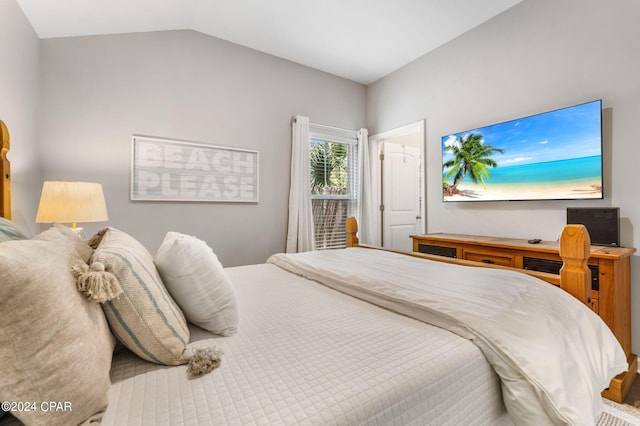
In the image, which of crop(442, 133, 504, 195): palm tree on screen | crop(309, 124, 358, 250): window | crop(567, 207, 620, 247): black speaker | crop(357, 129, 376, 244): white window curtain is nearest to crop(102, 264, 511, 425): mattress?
crop(567, 207, 620, 247): black speaker

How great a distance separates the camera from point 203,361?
75cm

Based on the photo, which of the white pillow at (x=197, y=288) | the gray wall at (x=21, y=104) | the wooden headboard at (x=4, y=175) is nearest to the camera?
the white pillow at (x=197, y=288)

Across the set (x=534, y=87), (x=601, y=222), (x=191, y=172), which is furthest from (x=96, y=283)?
(x=534, y=87)

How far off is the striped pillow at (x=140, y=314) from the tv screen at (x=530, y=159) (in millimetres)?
2759

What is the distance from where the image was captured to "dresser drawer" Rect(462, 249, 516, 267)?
225cm

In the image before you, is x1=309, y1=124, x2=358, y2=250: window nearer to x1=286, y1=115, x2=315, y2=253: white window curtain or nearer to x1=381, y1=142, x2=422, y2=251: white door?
x1=286, y1=115, x2=315, y2=253: white window curtain

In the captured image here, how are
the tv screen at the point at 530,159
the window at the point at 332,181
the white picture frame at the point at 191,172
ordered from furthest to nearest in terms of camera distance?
the window at the point at 332,181 → the white picture frame at the point at 191,172 → the tv screen at the point at 530,159

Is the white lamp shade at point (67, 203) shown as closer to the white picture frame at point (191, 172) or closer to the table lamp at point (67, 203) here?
the table lamp at point (67, 203)

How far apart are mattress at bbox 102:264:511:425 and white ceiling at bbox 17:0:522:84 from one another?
2522mm

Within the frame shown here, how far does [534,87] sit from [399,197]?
2.05m

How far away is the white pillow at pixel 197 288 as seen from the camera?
0.97m

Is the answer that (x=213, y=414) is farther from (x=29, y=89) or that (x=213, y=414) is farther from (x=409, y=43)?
(x=409, y=43)

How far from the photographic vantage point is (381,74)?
3895mm

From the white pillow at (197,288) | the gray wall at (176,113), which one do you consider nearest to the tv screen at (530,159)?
the gray wall at (176,113)
